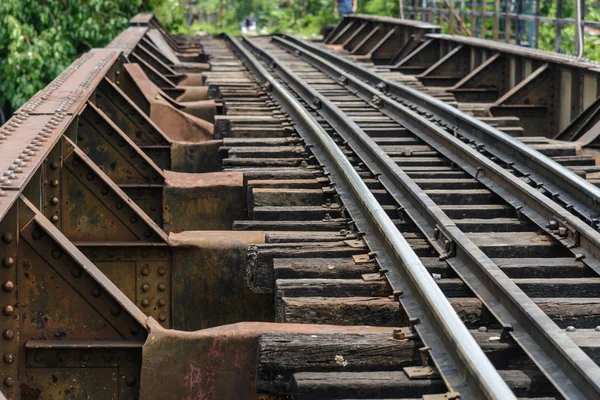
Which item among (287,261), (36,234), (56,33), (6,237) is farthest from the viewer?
(56,33)

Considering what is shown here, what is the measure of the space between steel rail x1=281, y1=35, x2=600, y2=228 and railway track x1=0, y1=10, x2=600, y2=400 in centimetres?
2

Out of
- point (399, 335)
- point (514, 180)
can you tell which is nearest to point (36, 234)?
point (399, 335)

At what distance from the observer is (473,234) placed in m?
6.13

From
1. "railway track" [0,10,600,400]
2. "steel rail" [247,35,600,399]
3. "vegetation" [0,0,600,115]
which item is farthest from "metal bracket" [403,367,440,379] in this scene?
"vegetation" [0,0,600,115]

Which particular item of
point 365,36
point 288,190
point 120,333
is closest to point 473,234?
point 288,190

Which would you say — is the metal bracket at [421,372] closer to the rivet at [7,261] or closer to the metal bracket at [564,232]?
the rivet at [7,261]

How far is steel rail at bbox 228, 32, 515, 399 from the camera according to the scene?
3828 millimetres

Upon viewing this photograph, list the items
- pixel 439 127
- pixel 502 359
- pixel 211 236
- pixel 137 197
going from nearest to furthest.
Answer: pixel 502 359, pixel 211 236, pixel 137 197, pixel 439 127

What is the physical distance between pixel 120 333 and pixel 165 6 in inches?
924

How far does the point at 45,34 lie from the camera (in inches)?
838

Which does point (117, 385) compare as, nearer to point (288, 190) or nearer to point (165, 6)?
point (288, 190)

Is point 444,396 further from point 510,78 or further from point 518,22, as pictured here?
point 518,22

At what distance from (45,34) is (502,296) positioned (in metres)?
17.6

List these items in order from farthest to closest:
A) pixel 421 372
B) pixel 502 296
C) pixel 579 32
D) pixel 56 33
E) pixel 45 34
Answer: pixel 56 33 → pixel 45 34 → pixel 579 32 → pixel 502 296 → pixel 421 372
